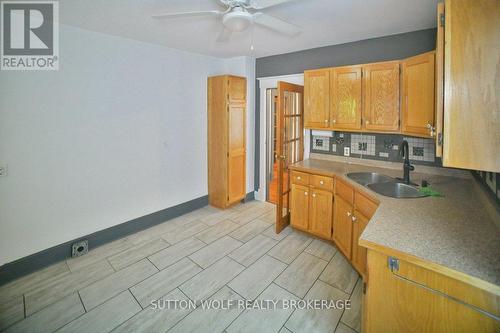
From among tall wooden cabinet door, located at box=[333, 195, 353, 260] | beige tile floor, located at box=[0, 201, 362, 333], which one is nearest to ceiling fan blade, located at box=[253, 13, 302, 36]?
tall wooden cabinet door, located at box=[333, 195, 353, 260]

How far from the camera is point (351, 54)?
321cm

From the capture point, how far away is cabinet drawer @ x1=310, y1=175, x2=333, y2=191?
9.16 ft

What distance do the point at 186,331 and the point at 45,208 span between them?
6.35 ft

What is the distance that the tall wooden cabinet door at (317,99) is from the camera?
3.01m

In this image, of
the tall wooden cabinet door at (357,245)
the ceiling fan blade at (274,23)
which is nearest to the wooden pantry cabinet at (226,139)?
the ceiling fan blade at (274,23)

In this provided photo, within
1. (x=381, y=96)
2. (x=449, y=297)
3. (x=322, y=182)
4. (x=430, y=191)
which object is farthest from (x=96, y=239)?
(x=381, y=96)

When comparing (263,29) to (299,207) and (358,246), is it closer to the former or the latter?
(299,207)

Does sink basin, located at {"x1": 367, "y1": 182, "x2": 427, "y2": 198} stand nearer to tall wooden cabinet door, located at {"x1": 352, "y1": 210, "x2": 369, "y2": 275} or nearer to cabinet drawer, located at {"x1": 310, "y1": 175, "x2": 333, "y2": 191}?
tall wooden cabinet door, located at {"x1": 352, "y1": 210, "x2": 369, "y2": 275}

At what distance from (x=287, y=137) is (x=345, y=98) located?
0.84 meters

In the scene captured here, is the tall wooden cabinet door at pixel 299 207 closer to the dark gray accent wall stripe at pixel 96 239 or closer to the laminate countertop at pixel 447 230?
the laminate countertop at pixel 447 230

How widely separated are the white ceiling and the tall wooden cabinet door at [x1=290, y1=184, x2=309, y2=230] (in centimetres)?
183

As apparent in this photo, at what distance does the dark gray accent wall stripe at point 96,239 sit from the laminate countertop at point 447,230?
8.89ft

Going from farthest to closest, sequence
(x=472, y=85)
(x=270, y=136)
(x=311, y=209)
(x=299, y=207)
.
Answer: (x=270, y=136)
(x=299, y=207)
(x=311, y=209)
(x=472, y=85)

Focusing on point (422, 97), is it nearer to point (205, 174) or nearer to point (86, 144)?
point (205, 174)
